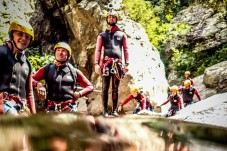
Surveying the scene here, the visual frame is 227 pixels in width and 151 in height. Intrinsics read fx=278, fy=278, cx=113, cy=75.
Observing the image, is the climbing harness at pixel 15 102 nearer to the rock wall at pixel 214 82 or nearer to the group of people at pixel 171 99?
the group of people at pixel 171 99

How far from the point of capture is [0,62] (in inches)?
60.5

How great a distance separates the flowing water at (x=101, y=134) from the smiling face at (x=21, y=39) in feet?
3.64

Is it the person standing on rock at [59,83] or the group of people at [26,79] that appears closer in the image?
the group of people at [26,79]

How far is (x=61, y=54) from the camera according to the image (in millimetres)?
1859

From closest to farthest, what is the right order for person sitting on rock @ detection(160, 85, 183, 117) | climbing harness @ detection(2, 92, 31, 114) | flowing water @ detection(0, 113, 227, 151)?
flowing water @ detection(0, 113, 227, 151), climbing harness @ detection(2, 92, 31, 114), person sitting on rock @ detection(160, 85, 183, 117)

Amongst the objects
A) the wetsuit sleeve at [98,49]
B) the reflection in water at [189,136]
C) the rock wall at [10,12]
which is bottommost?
A: the reflection in water at [189,136]

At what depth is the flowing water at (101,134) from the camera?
18.3 inches

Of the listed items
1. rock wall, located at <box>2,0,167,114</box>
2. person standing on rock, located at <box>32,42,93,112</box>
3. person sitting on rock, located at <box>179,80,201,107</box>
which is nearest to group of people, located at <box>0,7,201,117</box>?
person standing on rock, located at <box>32,42,93,112</box>

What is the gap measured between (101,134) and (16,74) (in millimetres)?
1160

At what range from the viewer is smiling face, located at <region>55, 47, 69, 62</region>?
1847 millimetres

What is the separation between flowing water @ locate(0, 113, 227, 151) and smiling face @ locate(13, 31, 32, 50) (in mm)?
1110

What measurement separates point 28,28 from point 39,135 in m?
1.36

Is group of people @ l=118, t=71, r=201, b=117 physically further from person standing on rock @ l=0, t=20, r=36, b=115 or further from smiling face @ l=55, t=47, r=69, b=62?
person standing on rock @ l=0, t=20, r=36, b=115

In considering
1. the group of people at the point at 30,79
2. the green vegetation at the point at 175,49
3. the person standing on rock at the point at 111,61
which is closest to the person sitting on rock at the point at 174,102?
the person standing on rock at the point at 111,61
